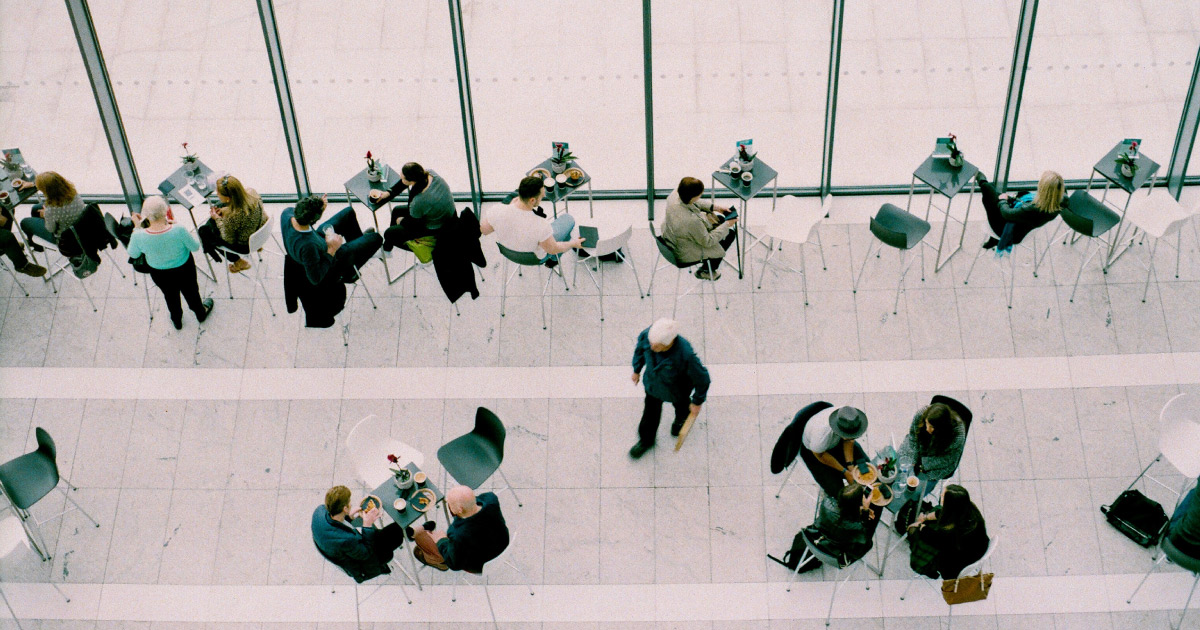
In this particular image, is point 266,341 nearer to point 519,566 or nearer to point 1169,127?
point 519,566

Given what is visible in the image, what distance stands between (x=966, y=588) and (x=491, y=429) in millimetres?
3175

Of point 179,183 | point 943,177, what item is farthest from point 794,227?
point 179,183

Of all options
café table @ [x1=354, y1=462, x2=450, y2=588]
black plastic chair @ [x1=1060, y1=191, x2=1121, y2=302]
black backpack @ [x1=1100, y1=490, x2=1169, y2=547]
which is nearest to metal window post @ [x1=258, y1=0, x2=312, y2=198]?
café table @ [x1=354, y1=462, x2=450, y2=588]

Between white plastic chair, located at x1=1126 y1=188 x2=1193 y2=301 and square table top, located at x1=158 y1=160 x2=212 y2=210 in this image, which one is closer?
white plastic chair, located at x1=1126 y1=188 x2=1193 y2=301

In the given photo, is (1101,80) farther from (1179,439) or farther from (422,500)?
(422,500)

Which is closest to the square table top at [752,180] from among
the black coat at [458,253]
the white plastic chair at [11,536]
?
the black coat at [458,253]

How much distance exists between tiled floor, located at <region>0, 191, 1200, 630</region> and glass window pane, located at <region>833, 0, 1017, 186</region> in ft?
2.05

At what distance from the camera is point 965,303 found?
30.0 ft

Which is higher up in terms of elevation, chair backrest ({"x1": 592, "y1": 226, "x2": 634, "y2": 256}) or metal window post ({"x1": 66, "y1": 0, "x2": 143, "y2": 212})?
metal window post ({"x1": 66, "y1": 0, "x2": 143, "y2": 212})

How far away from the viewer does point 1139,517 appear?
25.6ft

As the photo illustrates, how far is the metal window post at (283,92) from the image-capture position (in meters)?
9.08

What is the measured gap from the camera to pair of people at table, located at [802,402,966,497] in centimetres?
709

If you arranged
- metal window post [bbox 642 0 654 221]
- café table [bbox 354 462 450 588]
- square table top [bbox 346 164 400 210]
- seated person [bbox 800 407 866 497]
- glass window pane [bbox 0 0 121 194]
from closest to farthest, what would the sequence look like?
seated person [bbox 800 407 866 497]
café table [bbox 354 462 450 588]
metal window post [bbox 642 0 654 221]
square table top [bbox 346 164 400 210]
glass window pane [bbox 0 0 121 194]

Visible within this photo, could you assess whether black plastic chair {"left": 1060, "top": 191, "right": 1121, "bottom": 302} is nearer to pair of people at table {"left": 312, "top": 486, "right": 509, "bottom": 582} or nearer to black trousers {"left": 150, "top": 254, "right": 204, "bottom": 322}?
pair of people at table {"left": 312, "top": 486, "right": 509, "bottom": 582}
